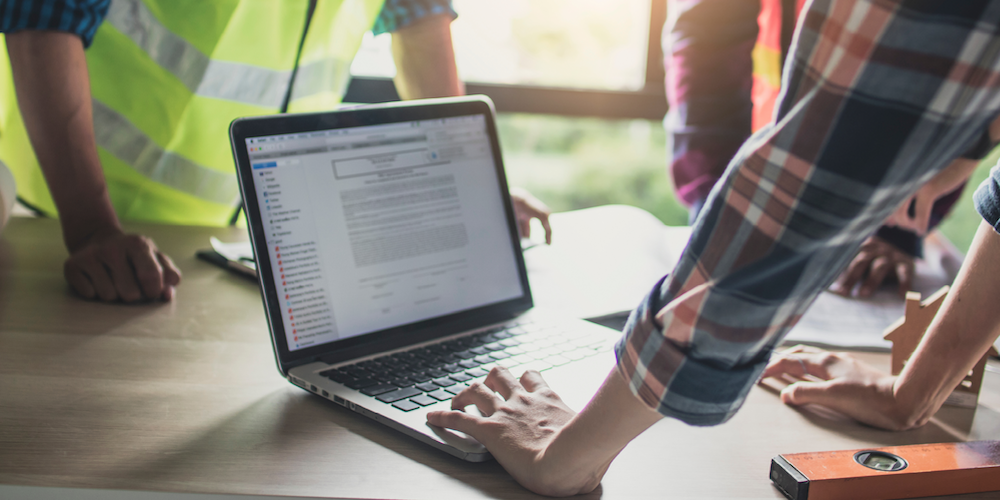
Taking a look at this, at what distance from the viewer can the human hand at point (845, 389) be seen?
57 centimetres

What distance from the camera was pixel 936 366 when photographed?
583mm

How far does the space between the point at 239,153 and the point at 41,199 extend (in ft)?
2.64

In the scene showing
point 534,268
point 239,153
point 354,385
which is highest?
point 239,153

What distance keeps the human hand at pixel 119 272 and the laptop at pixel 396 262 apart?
0.29 metres

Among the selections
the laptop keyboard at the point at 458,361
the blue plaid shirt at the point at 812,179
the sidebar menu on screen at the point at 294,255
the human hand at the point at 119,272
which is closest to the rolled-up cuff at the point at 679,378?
the blue plaid shirt at the point at 812,179

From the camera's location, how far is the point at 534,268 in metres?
0.99

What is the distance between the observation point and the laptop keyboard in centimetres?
56

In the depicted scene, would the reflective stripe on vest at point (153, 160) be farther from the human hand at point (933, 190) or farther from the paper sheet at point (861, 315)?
the human hand at point (933, 190)

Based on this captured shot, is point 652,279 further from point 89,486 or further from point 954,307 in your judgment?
point 89,486

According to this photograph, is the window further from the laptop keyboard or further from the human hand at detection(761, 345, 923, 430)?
the human hand at detection(761, 345, 923, 430)

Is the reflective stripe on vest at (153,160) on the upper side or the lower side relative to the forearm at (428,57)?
lower

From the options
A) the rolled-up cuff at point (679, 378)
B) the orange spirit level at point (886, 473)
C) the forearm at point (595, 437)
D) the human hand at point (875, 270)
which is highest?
the rolled-up cuff at point (679, 378)

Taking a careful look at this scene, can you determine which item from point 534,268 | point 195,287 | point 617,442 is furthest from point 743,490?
point 195,287

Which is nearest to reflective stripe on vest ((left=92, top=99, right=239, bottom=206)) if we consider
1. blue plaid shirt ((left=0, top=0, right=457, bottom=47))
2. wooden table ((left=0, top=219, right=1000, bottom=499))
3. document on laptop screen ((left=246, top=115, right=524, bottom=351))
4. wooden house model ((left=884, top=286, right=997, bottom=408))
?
blue plaid shirt ((left=0, top=0, right=457, bottom=47))
